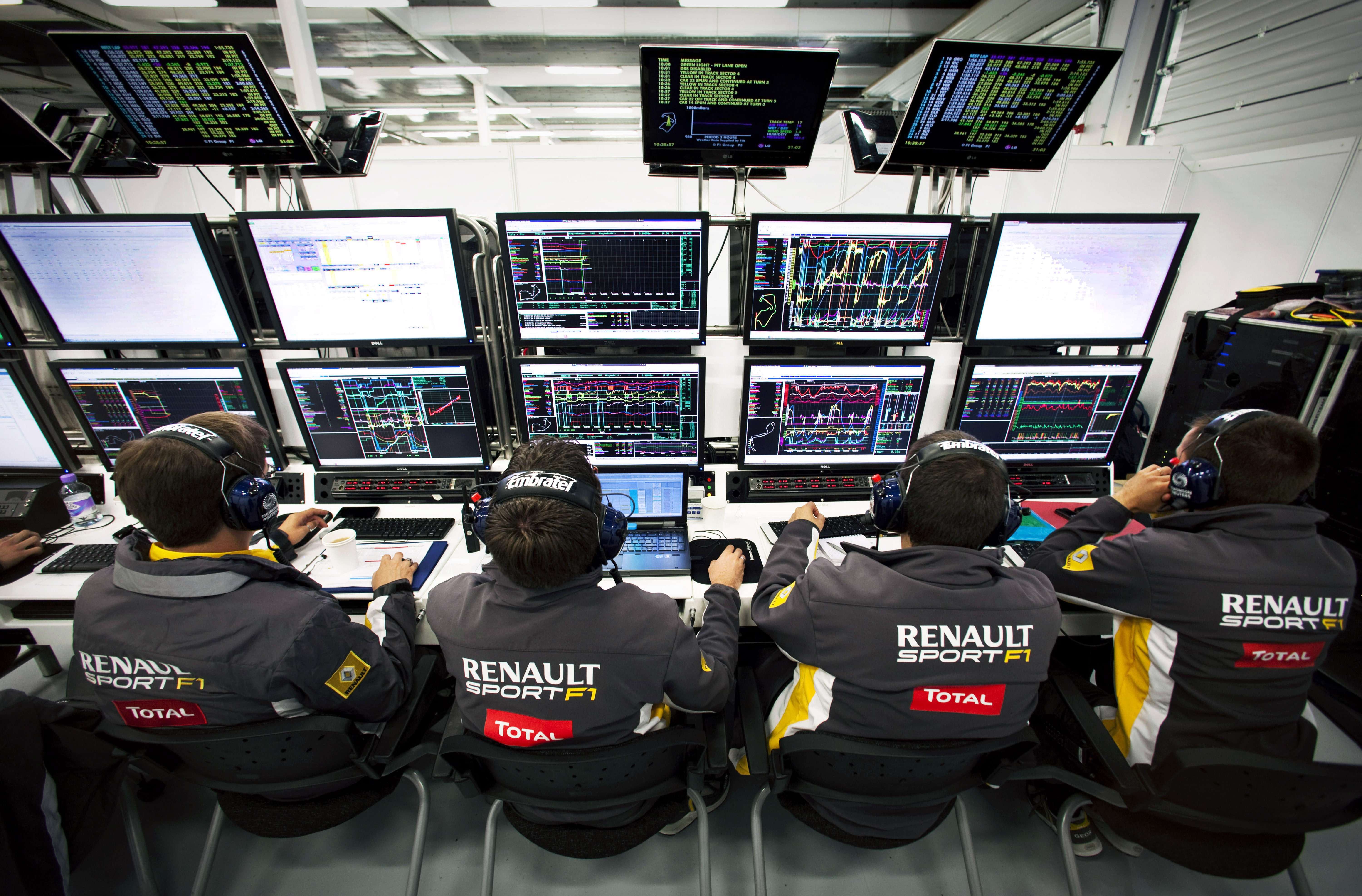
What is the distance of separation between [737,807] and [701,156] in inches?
81.8

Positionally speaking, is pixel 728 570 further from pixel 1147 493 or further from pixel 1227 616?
pixel 1147 493

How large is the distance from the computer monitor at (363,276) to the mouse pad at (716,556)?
1.04 meters

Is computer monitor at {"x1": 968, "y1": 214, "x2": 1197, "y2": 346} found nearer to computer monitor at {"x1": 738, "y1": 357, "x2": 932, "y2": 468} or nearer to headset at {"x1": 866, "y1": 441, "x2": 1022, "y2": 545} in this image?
computer monitor at {"x1": 738, "y1": 357, "x2": 932, "y2": 468}

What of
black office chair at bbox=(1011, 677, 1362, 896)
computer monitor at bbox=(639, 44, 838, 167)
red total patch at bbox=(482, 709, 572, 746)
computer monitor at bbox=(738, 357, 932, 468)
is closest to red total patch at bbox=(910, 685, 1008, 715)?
black office chair at bbox=(1011, 677, 1362, 896)

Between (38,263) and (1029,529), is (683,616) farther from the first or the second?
(38,263)

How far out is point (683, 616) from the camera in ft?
4.78

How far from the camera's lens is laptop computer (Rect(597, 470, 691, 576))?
158cm

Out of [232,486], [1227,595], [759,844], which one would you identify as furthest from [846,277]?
[232,486]

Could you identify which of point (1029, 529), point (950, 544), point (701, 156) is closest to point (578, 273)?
point (701, 156)

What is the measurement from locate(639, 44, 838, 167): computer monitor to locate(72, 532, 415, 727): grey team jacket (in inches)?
59.4

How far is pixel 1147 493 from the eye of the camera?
1481 mm

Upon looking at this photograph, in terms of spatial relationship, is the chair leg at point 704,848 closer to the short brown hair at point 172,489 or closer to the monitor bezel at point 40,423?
the short brown hair at point 172,489

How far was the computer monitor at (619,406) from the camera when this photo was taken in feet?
5.46

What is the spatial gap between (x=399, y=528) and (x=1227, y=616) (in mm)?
2208
